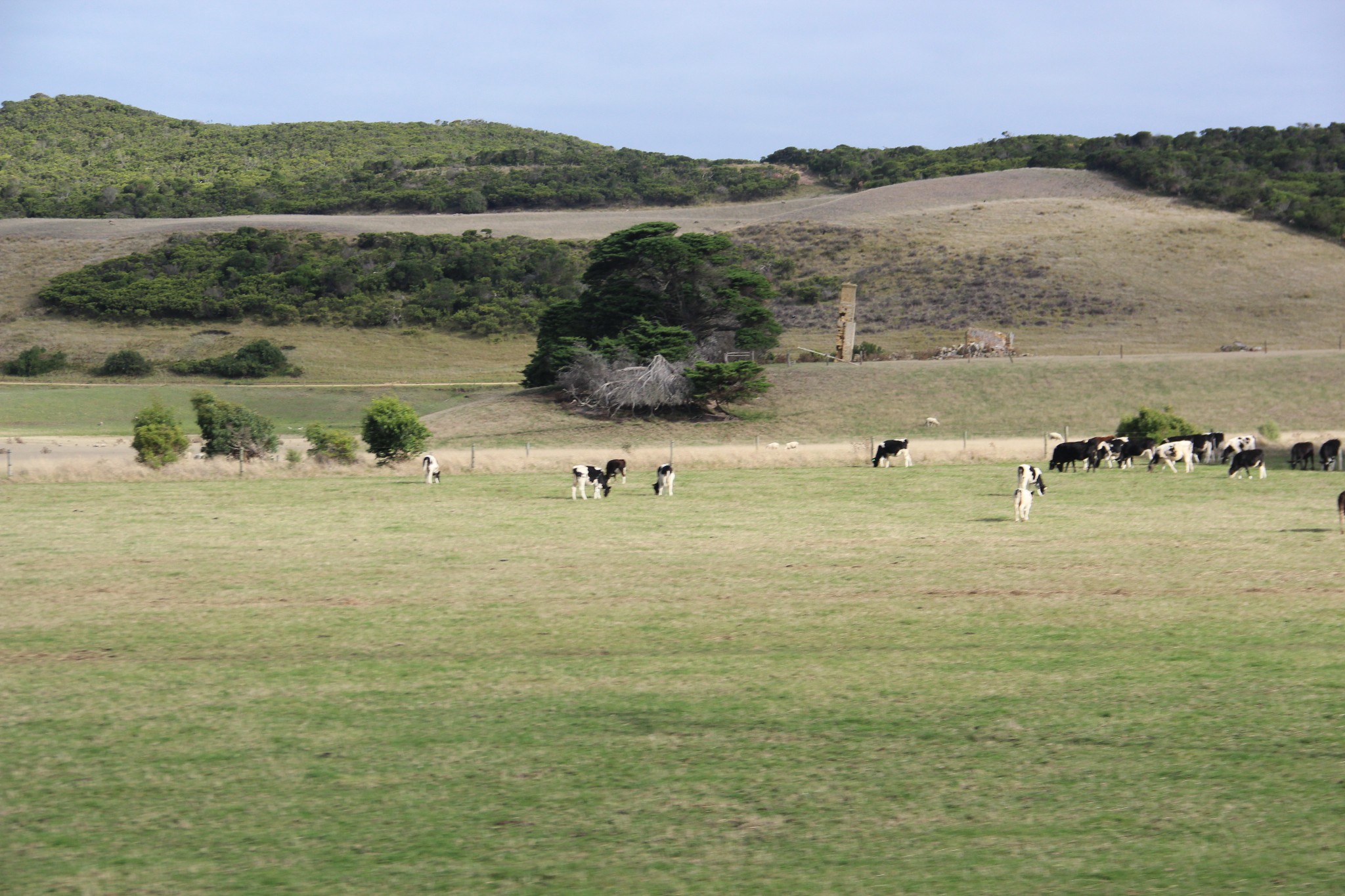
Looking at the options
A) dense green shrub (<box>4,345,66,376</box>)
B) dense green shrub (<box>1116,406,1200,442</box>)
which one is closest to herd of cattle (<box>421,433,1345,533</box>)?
dense green shrub (<box>1116,406,1200,442</box>)

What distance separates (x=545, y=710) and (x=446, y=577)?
20.9 feet

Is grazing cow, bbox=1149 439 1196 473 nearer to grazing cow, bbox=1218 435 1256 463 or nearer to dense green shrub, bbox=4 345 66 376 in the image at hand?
grazing cow, bbox=1218 435 1256 463

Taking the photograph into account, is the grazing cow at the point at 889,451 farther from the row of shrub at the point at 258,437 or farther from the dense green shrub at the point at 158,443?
the dense green shrub at the point at 158,443

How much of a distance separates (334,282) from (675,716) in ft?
276

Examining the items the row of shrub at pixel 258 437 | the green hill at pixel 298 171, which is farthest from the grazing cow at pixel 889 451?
the green hill at pixel 298 171

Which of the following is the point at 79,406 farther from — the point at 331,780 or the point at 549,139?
the point at 549,139

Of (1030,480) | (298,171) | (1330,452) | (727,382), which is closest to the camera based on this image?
(1030,480)

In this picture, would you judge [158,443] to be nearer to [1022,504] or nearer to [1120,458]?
[1022,504]

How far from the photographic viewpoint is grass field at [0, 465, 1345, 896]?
633cm

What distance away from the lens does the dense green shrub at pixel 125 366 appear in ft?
231

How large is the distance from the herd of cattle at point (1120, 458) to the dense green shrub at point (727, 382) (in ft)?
56.9

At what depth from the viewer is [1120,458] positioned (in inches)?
1316

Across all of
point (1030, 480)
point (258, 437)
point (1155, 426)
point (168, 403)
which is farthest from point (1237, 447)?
point (168, 403)

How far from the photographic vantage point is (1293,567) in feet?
49.5
